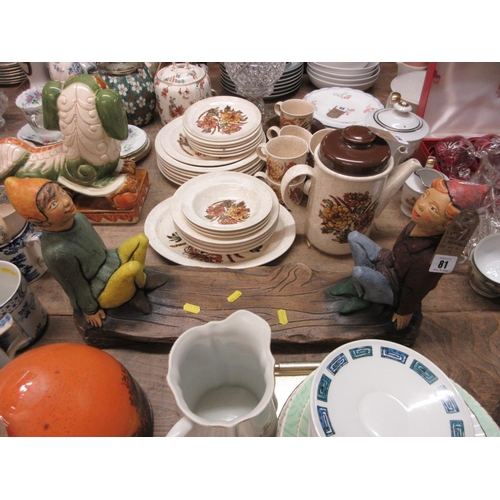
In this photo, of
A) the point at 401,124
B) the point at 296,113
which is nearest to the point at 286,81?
the point at 296,113

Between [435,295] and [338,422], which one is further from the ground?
[338,422]

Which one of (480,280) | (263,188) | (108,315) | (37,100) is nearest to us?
(108,315)

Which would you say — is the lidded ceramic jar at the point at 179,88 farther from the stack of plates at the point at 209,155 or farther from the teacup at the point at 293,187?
the teacup at the point at 293,187

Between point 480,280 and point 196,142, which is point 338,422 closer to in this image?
point 480,280

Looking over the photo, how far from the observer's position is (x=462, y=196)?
2.06 feet

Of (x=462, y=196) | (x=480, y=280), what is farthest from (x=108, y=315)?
(x=480, y=280)

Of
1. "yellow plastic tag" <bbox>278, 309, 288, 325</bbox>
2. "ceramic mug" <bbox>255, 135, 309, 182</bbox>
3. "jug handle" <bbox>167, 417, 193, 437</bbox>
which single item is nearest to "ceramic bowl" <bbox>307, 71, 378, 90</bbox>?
"ceramic mug" <bbox>255, 135, 309, 182</bbox>

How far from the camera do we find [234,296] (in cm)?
91

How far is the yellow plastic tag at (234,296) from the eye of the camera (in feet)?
2.98

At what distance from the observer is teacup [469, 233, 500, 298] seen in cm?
95

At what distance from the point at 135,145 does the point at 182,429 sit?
1068 mm

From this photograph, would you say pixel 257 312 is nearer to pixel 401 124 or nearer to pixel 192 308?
pixel 192 308

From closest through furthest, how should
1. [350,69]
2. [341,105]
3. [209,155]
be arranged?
[209,155]
[341,105]
[350,69]

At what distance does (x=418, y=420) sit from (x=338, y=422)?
0.12 metres
